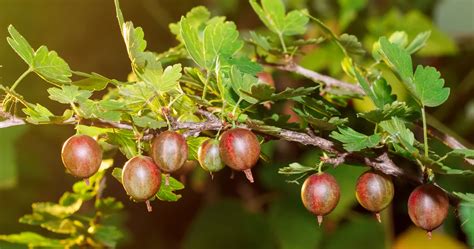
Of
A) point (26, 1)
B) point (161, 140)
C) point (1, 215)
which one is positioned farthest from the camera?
point (26, 1)

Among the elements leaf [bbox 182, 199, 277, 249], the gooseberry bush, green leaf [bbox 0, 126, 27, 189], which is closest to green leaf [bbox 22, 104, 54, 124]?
the gooseberry bush

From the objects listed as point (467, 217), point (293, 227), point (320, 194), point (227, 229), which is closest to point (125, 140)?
point (320, 194)

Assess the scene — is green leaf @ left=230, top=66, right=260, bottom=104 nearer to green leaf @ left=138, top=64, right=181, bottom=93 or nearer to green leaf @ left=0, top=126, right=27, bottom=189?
green leaf @ left=138, top=64, right=181, bottom=93

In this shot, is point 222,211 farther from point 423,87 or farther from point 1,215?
point 423,87

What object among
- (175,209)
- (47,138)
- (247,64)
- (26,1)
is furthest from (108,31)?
(247,64)

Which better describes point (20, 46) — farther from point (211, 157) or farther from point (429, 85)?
point (429, 85)

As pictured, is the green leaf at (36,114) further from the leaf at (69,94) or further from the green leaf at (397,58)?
the green leaf at (397,58)
